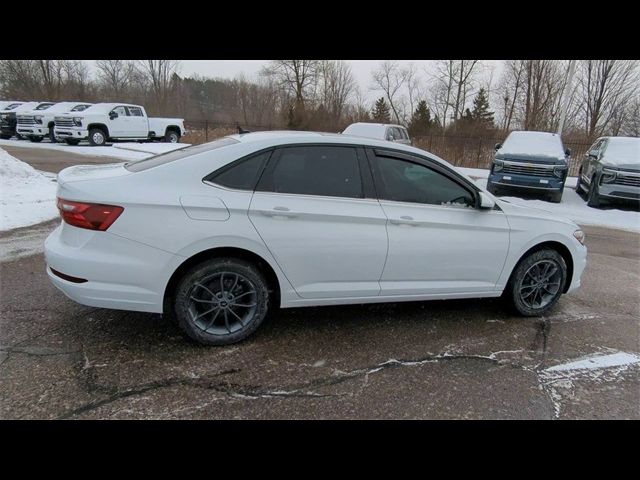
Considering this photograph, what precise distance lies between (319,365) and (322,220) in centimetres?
111

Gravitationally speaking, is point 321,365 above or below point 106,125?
below

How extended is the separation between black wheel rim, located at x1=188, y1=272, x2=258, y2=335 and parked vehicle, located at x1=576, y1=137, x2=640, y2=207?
11.2 m

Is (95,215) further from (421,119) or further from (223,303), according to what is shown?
(421,119)

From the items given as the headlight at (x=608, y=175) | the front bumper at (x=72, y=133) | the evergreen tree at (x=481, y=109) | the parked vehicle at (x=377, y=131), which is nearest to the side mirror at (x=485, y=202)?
the headlight at (x=608, y=175)

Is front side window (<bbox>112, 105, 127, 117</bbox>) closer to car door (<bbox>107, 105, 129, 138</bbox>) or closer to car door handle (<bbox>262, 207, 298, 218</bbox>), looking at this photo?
car door (<bbox>107, 105, 129, 138</bbox>)

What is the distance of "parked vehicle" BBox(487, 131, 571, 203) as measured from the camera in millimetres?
11039

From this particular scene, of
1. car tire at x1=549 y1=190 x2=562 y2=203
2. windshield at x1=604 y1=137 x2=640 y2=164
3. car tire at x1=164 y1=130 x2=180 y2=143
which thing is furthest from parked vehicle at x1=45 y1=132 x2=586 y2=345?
car tire at x1=164 y1=130 x2=180 y2=143

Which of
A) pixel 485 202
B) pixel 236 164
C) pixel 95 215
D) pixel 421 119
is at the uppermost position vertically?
pixel 421 119

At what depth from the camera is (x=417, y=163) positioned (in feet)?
12.0

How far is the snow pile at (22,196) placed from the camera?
6.39 meters

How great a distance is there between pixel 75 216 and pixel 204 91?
46.9m

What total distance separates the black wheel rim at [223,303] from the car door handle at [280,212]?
1.73 feet

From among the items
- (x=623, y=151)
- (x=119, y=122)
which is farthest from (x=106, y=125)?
A: (x=623, y=151)
